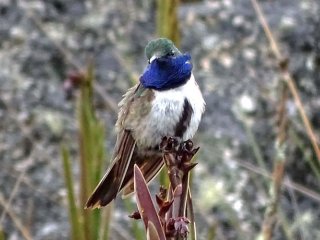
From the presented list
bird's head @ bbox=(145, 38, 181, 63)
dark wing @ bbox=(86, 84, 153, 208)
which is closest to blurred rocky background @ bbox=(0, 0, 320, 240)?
dark wing @ bbox=(86, 84, 153, 208)

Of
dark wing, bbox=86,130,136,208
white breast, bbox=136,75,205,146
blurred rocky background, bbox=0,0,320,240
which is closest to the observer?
dark wing, bbox=86,130,136,208

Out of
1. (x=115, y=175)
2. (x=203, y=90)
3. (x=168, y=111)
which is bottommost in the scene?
(x=115, y=175)

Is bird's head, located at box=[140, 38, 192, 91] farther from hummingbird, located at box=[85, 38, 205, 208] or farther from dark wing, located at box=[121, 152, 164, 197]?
dark wing, located at box=[121, 152, 164, 197]

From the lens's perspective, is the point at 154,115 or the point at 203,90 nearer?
the point at 154,115

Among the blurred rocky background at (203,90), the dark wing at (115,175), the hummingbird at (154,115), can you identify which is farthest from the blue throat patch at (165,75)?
the blurred rocky background at (203,90)

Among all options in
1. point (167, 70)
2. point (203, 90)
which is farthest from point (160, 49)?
point (203, 90)

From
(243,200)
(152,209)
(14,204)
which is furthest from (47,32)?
(152,209)

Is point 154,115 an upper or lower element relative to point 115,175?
upper

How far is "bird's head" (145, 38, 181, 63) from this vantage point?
2.20m

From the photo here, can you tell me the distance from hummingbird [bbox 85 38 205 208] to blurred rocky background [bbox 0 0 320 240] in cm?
93

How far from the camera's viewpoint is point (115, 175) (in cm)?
226

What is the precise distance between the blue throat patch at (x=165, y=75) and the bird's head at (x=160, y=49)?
0.04 metres

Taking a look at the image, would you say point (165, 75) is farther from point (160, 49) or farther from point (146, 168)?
point (146, 168)

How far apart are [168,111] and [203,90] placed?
1478 millimetres
